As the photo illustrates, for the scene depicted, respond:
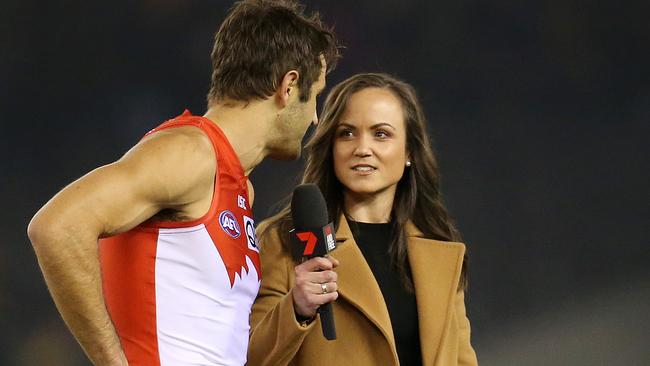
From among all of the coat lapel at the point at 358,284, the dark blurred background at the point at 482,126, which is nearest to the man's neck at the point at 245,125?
the coat lapel at the point at 358,284

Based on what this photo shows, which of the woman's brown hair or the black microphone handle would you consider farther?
the woman's brown hair

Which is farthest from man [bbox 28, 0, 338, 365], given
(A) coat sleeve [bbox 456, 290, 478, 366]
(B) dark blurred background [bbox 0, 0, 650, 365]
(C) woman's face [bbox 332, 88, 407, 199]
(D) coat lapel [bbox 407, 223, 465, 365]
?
(B) dark blurred background [bbox 0, 0, 650, 365]

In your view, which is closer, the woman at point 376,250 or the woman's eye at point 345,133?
the woman at point 376,250

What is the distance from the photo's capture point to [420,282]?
1.81 m

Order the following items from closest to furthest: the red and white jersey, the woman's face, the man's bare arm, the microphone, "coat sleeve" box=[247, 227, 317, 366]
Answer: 1. the man's bare arm
2. the red and white jersey
3. the microphone
4. "coat sleeve" box=[247, 227, 317, 366]
5. the woman's face

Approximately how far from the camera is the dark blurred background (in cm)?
280

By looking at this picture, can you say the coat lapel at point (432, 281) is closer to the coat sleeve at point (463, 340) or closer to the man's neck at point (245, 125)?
the coat sleeve at point (463, 340)

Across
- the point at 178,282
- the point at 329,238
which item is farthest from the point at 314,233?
the point at 178,282

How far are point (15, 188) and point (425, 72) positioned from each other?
1.36 metres

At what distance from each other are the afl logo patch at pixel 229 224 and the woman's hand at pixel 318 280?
4.9 inches

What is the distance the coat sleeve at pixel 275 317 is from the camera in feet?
5.18

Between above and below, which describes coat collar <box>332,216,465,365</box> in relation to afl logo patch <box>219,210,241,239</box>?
below

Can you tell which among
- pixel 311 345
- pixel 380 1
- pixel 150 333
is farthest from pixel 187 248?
pixel 380 1

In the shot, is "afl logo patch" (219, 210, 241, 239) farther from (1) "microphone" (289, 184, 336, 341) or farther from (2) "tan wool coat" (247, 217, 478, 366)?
(2) "tan wool coat" (247, 217, 478, 366)
